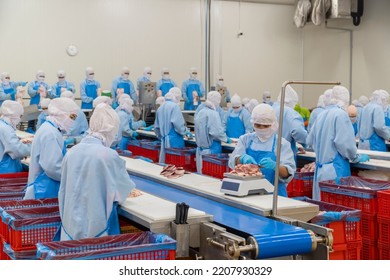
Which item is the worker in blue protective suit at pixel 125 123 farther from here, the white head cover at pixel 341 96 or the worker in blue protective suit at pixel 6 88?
the white head cover at pixel 341 96

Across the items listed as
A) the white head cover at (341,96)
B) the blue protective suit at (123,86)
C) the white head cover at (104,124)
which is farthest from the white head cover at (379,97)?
the white head cover at (104,124)

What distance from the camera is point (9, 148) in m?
5.86

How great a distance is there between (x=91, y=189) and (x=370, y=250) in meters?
2.34

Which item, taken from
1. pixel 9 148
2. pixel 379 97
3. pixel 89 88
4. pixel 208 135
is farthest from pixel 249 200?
pixel 89 88

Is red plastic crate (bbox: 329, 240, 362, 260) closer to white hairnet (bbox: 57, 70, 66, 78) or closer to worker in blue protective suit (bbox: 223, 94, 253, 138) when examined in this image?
worker in blue protective suit (bbox: 223, 94, 253, 138)

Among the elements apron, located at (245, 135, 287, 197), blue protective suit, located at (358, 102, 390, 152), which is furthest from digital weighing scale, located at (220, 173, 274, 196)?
blue protective suit, located at (358, 102, 390, 152)

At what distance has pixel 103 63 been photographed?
1555 cm

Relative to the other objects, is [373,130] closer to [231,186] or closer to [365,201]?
[365,201]

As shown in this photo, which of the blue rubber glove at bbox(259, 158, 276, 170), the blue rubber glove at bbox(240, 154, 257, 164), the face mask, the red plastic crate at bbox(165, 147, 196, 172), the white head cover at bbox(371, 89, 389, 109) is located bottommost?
the red plastic crate at bbox(165, 147, 196, 172)

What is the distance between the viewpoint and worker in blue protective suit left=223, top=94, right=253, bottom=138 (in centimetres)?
1075

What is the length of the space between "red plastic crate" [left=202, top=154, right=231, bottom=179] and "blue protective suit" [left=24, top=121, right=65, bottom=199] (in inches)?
110

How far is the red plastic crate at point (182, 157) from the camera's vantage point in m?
8.92

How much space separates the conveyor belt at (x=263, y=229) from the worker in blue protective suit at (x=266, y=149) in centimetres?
74
